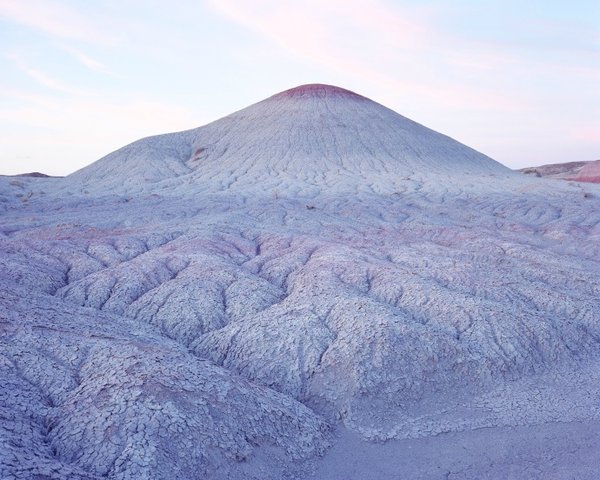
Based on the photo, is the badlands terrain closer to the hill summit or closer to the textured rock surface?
the hill summit

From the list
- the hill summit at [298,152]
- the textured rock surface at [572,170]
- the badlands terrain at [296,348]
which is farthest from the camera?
the textured rock surface at [572,170]

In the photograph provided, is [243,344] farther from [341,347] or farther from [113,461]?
[113,461]

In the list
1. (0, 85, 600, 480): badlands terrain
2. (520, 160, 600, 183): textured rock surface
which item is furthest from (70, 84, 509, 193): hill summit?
(0, 85, 600, 480): badlands terrain

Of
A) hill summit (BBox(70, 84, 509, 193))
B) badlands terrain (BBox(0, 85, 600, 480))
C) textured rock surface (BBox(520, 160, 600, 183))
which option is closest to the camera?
badlands terrain (BBox(0, 85, 600, 480))

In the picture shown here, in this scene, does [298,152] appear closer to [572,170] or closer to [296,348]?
[296,348]

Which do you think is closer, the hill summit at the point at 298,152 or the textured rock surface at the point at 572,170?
the hill summit at the point at 298,152

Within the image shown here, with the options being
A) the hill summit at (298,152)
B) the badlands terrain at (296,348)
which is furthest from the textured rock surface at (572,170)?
the badlands terrain at (296,348)

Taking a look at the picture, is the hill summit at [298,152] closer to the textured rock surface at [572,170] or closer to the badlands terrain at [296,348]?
the textured rock surface at [572,170]

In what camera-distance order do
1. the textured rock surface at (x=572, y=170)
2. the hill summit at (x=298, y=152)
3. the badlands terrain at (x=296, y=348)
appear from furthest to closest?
1. the textured rock surface at (x=572, y=170)
2. the hill summit at (x=298, y=152)
3. the badlands terrain at (x=296, y=348)

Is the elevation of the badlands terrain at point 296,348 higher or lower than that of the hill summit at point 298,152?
lower
